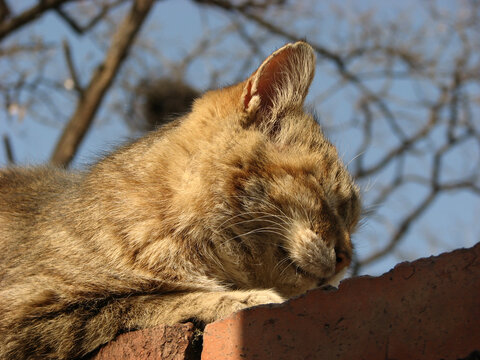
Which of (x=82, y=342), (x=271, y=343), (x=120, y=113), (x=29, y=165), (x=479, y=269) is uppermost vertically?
(x=479, y=269)

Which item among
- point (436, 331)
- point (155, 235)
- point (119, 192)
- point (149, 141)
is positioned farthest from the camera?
point (149, 141)

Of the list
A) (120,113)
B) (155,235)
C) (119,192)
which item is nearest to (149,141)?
(119,192)

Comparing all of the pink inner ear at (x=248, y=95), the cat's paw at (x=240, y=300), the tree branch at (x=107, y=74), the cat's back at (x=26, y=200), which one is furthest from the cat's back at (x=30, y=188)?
the tree branch at (x=107, y=74)

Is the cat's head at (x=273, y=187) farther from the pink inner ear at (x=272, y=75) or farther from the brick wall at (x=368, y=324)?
the brick wall at (x=368, y=324)

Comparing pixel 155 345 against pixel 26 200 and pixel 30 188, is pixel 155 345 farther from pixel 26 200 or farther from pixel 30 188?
pixel 30 188

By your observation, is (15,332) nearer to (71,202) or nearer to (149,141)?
(71,202)

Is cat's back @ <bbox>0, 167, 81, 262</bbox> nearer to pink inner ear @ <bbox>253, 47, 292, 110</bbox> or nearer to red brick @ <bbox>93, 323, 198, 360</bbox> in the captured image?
red brick @ <bbox>93, 323, 198, 360</bbox>
